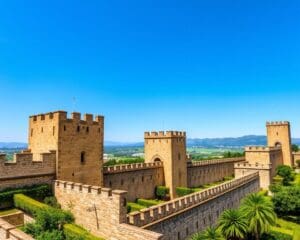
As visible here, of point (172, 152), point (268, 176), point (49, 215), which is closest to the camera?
point (49, 215)

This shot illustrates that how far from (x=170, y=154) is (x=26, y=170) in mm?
18512

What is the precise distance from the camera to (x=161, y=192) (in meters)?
31.4

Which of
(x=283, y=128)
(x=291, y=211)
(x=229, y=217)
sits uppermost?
(x=283, y=128)

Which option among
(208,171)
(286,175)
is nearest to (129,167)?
(208,171)

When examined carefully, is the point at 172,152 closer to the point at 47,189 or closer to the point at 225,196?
the point at 225,196

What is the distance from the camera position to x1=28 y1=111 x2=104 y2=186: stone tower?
19312 millimetres

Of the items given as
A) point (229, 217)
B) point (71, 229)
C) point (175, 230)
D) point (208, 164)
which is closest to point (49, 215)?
point (71, 229)

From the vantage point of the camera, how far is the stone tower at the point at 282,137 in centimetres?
5475

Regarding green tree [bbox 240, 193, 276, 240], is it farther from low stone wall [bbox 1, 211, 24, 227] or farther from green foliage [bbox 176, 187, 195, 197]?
low stone wall [bbox 1, 211, 24, 227]

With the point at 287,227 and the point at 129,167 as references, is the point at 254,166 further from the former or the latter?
the point at 129,167

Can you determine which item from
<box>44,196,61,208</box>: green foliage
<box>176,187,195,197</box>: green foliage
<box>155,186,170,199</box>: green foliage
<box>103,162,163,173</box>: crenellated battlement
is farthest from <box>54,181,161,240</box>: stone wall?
<box>176,187,195,197</box>: green foliage

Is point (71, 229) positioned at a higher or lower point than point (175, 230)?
higher

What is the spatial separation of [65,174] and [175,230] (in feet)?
30.4

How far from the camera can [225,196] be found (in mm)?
27250
